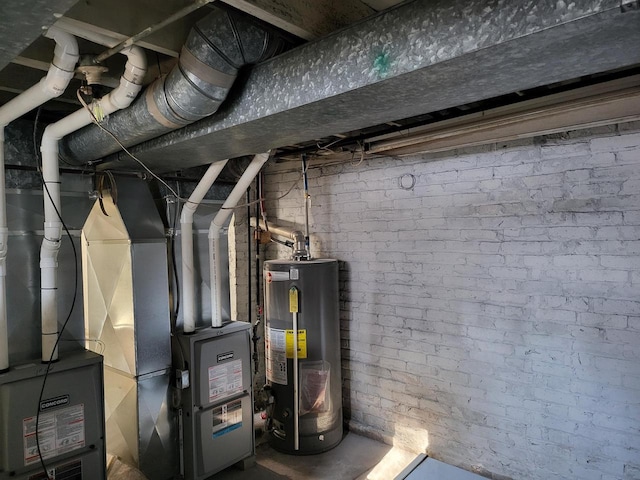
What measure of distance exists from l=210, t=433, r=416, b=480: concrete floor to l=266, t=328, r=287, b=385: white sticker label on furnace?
1.79 feet

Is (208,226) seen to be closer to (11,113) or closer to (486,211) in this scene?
(11,113)

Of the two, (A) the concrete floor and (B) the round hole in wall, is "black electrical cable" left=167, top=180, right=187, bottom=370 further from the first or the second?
(B) the round hole in wall

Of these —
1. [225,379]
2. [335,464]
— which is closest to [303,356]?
[225,379]

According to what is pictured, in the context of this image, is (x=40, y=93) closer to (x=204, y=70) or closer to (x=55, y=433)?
(x=204, y=70)

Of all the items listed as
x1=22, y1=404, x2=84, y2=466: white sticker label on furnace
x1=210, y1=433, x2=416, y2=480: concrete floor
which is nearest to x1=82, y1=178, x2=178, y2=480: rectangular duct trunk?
x1=22, y1=404, x2=84, y2=466: white sticker label on furnace

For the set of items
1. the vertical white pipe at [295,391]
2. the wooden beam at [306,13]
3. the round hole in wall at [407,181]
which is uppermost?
the wooden beam at [306,13]

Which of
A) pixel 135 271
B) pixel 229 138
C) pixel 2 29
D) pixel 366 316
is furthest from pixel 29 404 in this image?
pixel 366 316

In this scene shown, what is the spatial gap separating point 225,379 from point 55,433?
99 centimetres

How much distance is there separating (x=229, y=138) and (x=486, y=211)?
172cm

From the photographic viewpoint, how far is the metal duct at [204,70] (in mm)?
1281

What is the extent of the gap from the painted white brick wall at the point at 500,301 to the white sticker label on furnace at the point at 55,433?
198cm

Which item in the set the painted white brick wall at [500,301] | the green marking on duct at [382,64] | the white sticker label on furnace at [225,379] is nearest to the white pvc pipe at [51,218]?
the white sticker label on furnace at [225,379]

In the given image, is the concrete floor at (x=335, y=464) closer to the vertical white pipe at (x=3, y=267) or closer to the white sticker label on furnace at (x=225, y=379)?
the white sticker label on furnace at (x=225, y=379)

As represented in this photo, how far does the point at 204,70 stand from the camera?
4.38ft
